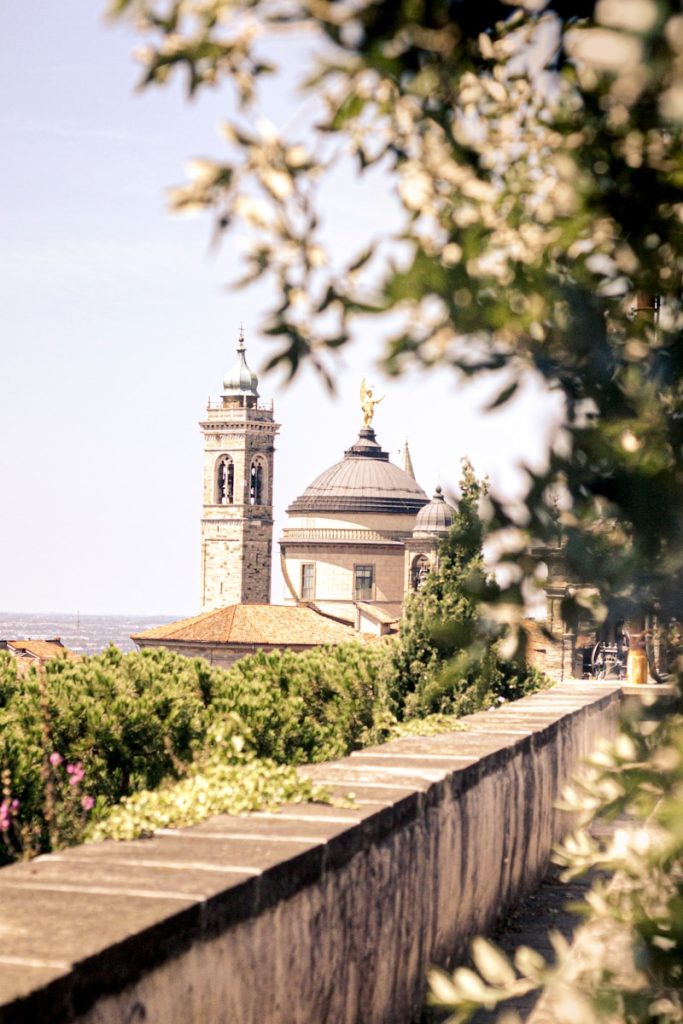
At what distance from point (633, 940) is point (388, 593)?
314 feet

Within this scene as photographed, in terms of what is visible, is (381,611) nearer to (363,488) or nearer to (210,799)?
(363,488)

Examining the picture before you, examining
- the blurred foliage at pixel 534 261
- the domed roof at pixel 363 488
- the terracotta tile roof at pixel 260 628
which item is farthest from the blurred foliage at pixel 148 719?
the domed roof at pixel 363 488

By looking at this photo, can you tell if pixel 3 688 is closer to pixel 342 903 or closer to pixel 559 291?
pixel 342 903

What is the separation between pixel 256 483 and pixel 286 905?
398 ft

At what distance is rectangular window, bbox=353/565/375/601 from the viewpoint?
318ft

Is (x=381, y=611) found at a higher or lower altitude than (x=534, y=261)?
higher

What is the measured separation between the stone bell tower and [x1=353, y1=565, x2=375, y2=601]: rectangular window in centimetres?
2419

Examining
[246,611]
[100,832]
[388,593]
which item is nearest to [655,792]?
[100,832]

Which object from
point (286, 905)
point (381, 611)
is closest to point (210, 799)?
point (286, 905)

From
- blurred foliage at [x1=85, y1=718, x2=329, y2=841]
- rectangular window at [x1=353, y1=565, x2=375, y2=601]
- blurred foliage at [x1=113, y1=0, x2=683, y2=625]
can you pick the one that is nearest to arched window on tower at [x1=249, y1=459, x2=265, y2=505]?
rectangular window at [x1=353, y1=565, x2=375, y2=601]

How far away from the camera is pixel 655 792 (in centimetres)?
206

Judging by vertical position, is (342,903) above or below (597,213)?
below

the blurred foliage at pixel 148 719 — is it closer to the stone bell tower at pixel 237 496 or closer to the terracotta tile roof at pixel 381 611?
the terracotta tile roof at pixel 381 611

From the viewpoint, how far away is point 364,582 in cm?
9731
